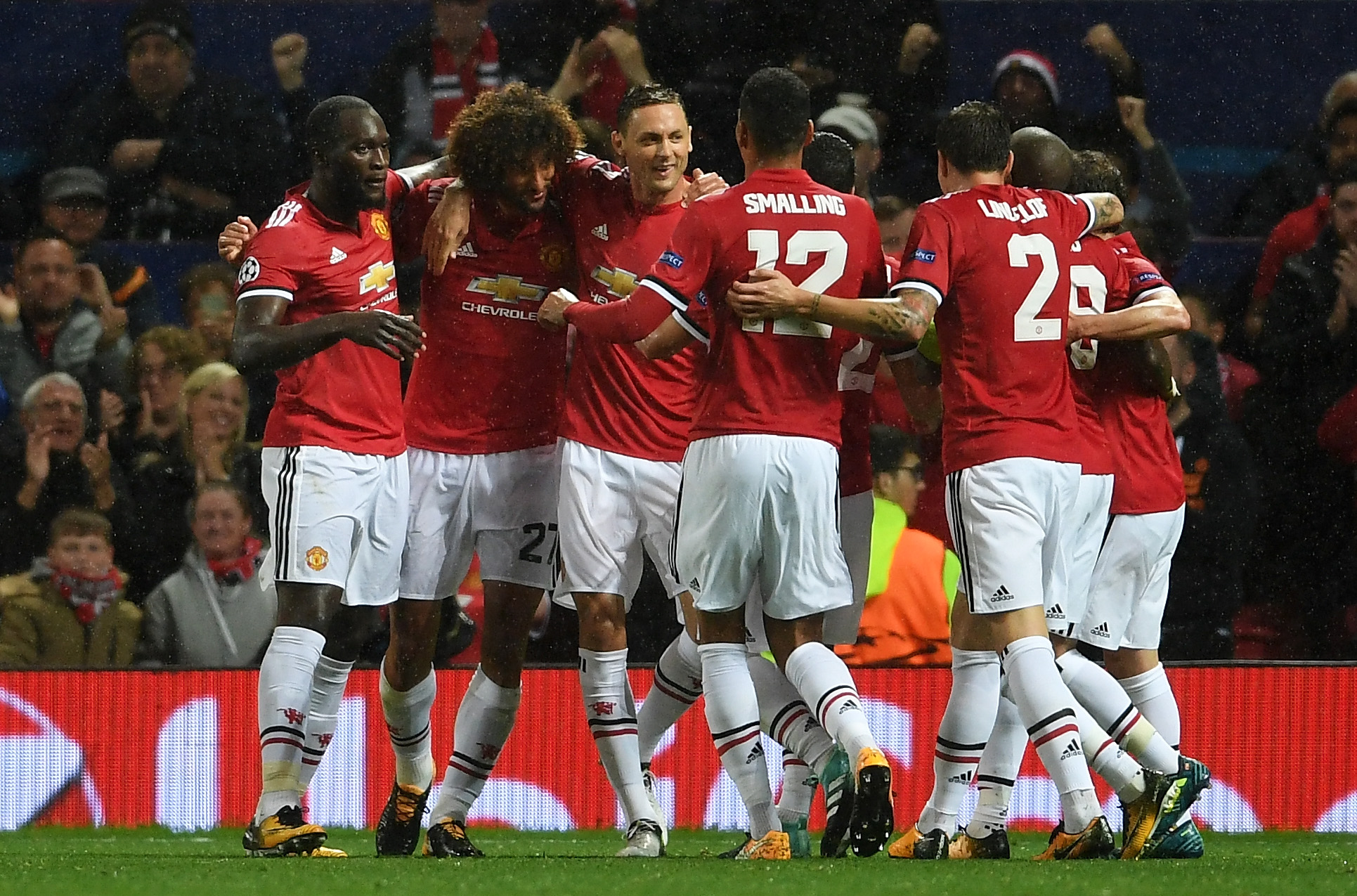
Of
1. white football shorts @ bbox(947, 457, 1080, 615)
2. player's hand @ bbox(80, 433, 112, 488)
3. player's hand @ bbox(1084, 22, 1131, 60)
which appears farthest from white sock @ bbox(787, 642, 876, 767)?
player's hand @ bbox(1084, 22, 1131, 60)

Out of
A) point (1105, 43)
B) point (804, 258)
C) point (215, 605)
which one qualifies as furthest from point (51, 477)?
point (1105, 43)

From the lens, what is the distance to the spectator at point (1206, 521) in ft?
27.6

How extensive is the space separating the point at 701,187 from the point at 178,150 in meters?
4.77

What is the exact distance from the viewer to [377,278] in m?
5.39

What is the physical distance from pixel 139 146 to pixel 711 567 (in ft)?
18.8

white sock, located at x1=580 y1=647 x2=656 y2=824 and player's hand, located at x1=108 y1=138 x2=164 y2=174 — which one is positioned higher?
player's hand, located at x1=108 y1=138 x2=164 y2=174

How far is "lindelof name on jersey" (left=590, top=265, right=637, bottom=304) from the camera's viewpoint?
5.45m

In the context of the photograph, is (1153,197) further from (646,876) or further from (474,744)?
(646,876)

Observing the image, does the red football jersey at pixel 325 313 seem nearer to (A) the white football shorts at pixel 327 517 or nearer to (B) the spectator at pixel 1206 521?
(A) the white football shorts at pixel 327 517

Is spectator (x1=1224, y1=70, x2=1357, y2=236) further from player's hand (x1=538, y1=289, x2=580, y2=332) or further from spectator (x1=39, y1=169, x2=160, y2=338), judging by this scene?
spectator (x1=39, y1=169, x2=160, y2=338)

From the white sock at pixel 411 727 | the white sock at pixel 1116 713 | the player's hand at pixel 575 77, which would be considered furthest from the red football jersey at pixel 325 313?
the player's hand at pixel 575 77

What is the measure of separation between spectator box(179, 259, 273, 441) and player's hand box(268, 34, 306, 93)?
4.23ft

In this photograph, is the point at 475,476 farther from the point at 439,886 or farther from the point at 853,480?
the point at 439,886

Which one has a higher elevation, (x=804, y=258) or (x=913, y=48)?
(x=913, y=48)
